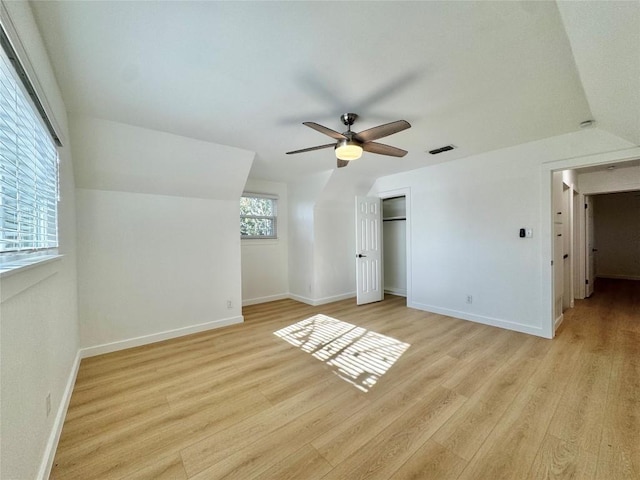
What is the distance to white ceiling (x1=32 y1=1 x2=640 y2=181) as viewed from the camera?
51.7 inches

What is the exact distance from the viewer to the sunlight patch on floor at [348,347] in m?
2.40

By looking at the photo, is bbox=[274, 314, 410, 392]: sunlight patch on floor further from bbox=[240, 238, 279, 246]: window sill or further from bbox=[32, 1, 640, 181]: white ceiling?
bbox=[32, 1, 640, 181]: white ceiling

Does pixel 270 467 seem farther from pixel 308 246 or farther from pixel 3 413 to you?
pixel 308 246

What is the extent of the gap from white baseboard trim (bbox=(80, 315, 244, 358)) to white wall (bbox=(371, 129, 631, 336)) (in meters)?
3.09

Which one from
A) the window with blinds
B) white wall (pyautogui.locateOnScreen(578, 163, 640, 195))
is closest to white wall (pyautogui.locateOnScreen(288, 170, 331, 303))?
the window with blinds

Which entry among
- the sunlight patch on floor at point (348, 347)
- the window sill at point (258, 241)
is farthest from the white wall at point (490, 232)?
the window sill at point (258, 241)

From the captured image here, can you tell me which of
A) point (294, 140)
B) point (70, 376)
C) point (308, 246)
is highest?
point (294, 140)

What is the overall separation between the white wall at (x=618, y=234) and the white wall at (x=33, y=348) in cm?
1041

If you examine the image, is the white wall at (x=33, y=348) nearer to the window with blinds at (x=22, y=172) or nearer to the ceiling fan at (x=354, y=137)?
the window with blinds at (x=22, y=172)

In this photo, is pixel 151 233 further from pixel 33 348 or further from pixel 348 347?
pixel 348 347

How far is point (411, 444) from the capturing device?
61.4 inches

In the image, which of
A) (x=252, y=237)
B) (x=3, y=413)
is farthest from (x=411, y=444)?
(x=252, y=237)

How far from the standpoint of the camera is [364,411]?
187 centimetres

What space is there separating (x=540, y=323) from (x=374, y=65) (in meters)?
3.50
